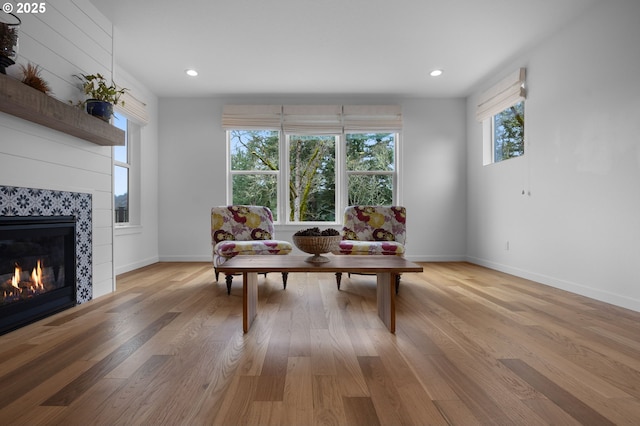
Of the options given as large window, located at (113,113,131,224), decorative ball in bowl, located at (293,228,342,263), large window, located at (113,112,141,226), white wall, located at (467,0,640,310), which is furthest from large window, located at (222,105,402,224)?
decorative ball in bowl, located at (293,228,342,263)

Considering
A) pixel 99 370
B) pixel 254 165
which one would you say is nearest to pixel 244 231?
pixel 254 165

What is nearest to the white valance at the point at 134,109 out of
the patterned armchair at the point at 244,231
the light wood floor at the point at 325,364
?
the patterned armchair at the point at 244,231

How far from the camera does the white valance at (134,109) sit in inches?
159

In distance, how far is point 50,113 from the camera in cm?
210

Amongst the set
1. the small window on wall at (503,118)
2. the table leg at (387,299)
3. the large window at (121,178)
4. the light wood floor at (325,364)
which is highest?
the small window on wall at (503,118)

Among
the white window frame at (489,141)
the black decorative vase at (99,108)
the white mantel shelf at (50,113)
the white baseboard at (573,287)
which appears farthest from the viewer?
the white window frame at (489,141)

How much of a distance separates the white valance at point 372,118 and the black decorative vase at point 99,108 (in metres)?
3.11

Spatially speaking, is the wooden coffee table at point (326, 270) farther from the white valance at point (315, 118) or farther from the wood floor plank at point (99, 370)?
the white valance at point (315, 118)

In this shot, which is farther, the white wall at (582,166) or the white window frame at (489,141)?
the white window frame at (489,141)

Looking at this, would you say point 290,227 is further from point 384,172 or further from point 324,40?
point 324,40

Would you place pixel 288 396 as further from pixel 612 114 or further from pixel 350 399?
pixel 612 114

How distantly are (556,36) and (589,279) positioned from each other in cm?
227

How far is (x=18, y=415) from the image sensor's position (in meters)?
1.15

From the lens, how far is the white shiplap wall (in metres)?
2.13
